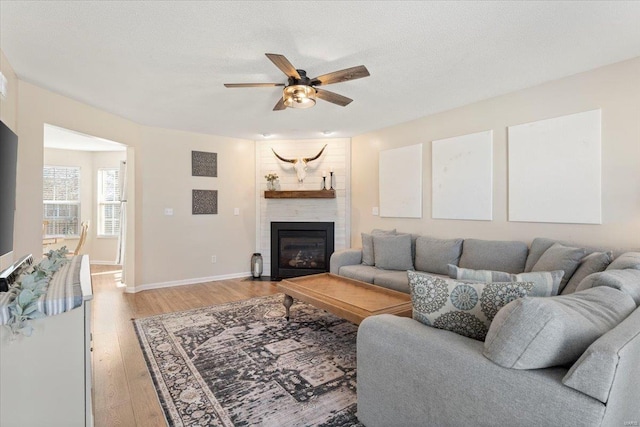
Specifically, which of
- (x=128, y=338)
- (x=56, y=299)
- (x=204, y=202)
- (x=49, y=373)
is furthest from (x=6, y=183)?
(x=204, y=202)

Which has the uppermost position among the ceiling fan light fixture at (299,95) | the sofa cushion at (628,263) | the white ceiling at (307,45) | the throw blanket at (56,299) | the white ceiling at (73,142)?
the white ceiling at (73,142)

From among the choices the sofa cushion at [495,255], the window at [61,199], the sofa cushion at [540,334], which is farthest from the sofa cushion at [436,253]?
the window at [61,199]

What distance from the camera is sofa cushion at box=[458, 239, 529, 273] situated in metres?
3.05

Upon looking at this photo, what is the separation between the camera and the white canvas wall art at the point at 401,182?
14.1 ft

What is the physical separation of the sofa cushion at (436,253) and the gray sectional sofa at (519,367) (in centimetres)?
180

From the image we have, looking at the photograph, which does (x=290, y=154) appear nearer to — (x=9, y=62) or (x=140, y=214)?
(x=140, y=214)

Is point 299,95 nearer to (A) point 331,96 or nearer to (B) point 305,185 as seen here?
(A) point 331,96

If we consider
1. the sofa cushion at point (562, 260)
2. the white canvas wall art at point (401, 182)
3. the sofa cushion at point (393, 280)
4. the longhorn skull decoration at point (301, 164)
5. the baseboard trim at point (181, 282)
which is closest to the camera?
the sofa cushion at point (562, 260)

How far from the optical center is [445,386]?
3.95 feet

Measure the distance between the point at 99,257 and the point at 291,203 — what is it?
4.57 m

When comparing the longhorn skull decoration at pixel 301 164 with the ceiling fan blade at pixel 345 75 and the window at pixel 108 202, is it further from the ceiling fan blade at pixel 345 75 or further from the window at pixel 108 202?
the window at pixel 108 202

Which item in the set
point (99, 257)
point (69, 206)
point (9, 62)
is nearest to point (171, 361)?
point (9, 62)

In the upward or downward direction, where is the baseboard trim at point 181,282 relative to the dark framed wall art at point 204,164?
downward

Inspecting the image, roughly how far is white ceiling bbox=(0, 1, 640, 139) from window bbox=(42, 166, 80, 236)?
417 cm
